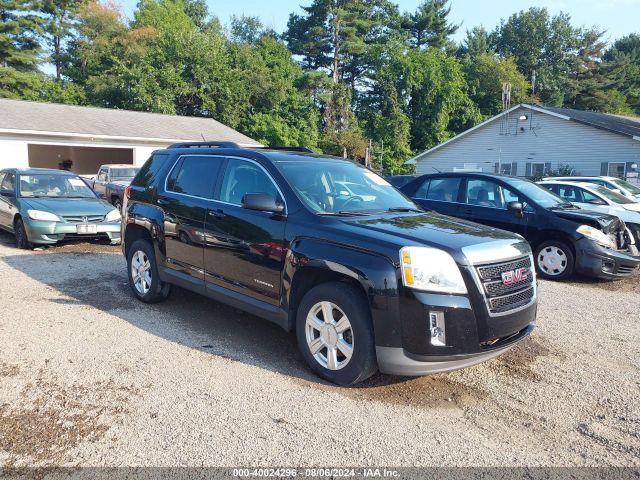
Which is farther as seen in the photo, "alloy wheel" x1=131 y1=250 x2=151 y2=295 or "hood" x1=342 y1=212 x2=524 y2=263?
"alloy wheel" x1=131 y1=250 x2=151 y2=295

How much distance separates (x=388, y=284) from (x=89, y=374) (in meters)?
2.51

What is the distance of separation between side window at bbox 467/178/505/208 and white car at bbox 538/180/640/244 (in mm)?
2733

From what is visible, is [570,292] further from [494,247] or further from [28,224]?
[28,224]

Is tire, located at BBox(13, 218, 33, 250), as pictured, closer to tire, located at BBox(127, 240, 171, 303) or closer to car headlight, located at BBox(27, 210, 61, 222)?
car headlight, located at BBox(27, 210, 61, 222)

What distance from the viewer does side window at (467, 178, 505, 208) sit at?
8516 mm

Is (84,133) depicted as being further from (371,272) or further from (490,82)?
(490,82)

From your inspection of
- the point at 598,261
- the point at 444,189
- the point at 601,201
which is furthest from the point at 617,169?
the point at 598,261

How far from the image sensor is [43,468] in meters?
2.80

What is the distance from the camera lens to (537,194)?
850cm

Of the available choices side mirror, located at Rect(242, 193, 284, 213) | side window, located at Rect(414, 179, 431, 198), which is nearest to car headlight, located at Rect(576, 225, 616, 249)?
side window, located at Rect(414, 179, 431, 198)

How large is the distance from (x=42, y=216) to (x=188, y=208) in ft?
17.4

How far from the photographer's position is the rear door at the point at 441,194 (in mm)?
8898

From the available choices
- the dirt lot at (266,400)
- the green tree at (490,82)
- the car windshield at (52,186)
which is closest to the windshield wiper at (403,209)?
the dirt lot at (266,400)

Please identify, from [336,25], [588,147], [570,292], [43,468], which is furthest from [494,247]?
[336,25]
